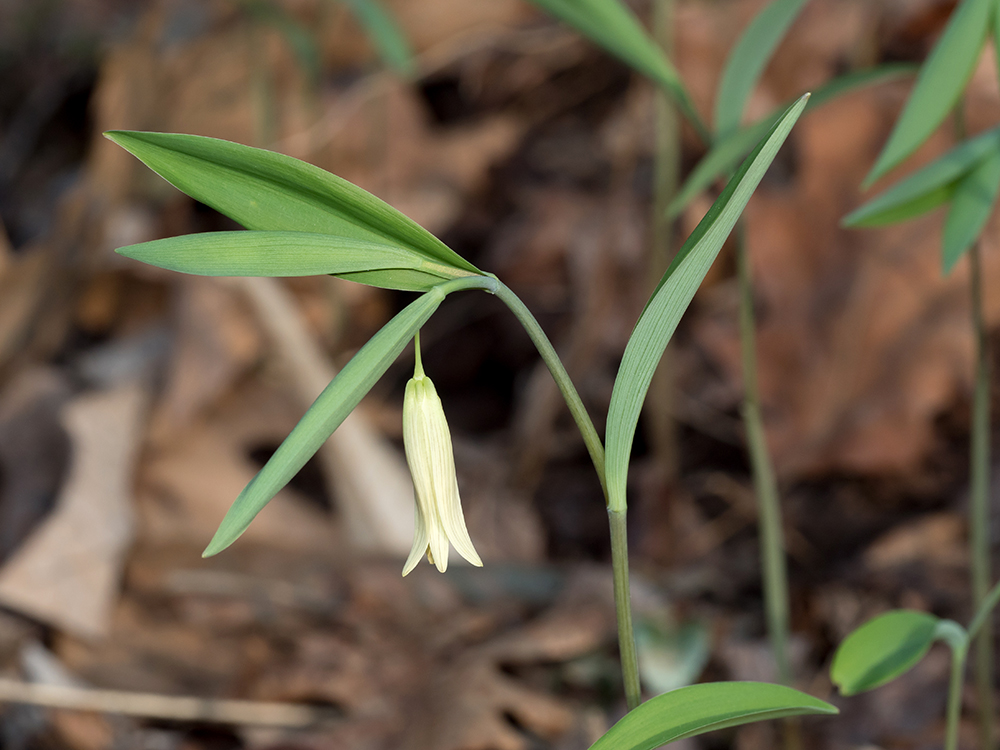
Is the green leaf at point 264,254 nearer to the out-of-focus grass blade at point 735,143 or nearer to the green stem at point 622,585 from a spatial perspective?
the green stem at point 622,585

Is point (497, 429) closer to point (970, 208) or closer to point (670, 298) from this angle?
point (970, 208)

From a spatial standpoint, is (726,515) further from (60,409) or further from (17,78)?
(17,78)

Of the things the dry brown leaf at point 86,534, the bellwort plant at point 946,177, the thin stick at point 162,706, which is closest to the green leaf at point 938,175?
the bellwort plant at point 946,177

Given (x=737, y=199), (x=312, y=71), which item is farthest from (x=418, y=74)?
(x=737, y=199)

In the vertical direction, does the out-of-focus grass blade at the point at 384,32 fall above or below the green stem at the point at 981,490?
above

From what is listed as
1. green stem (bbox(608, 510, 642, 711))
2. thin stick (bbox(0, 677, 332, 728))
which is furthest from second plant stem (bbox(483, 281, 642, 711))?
thin stick (bbox(0, 677, 332, 728))

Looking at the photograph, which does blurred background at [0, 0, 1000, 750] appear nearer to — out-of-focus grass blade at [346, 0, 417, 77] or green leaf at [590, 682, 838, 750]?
out-of-focus grass blade at [346, 0, 417, 77]
